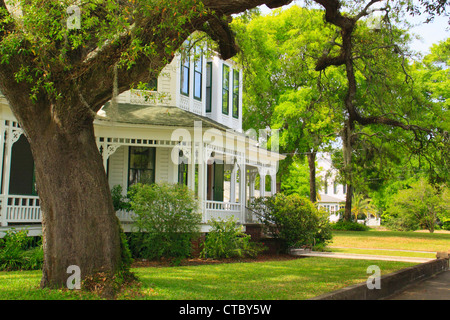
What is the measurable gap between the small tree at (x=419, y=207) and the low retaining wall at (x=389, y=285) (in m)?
26.1

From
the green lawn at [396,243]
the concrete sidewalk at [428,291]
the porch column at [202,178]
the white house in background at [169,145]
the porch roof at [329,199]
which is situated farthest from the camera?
the porch roof at [329,199]

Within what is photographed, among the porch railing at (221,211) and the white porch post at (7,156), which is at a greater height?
the white porch post at (7,156)

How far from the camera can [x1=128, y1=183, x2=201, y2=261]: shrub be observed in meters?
13.9

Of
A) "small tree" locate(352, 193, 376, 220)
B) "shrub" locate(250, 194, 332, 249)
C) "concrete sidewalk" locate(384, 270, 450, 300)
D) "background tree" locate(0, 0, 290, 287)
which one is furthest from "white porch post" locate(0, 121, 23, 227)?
"small tree" locate(352, 193, 376, 220)

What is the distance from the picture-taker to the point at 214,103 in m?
21.8

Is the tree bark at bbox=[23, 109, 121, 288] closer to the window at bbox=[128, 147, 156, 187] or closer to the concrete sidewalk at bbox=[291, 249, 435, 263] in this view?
the window at bbox=[128, 147, 156, 187]

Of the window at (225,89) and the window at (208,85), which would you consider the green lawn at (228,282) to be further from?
the window at (225,89)

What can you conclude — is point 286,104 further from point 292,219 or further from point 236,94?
point 292,219

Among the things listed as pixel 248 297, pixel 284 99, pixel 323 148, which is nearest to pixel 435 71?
pixel 323 148

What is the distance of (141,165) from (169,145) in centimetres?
236

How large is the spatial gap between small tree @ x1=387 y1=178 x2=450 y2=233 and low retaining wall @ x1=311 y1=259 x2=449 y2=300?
85.7 feet

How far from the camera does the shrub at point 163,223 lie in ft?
45.6

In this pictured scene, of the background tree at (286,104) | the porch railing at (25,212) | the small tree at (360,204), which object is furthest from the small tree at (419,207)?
the porch railing at (25,212)
